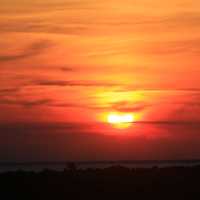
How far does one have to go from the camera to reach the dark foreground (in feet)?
75.5

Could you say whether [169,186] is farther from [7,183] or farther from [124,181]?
[7,183]

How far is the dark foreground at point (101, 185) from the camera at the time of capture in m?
23.0

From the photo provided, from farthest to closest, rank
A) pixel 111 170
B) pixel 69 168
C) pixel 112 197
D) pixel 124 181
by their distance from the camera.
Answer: pixel 69 168, pixel 111 170, pixel 124 181, pixel 112 197

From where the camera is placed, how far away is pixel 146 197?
74.9 ft

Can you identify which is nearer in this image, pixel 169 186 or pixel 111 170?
pixel 169 186

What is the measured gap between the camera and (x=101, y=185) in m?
23.9

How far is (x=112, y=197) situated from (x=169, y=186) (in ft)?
6.56

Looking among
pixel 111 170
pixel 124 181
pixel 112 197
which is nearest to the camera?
pixel 112 197

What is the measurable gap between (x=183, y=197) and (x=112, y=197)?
6.02ft

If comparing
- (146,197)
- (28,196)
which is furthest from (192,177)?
(28,196)

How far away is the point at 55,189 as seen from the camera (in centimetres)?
2344

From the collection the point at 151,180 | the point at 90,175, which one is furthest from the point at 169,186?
the point at 90,175

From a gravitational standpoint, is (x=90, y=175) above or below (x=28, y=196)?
above

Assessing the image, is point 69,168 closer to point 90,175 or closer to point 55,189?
point 90,175
